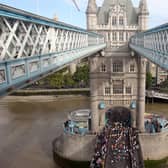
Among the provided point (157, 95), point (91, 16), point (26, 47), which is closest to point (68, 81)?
point (157, 95)

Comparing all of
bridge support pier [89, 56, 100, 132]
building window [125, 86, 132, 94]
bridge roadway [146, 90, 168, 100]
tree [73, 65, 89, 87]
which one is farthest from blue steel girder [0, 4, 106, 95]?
tree [73, 65, 89, 87]

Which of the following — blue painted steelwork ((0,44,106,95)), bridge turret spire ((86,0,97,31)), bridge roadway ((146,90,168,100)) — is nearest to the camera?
blue painted steelwork ((0,44,106,95))

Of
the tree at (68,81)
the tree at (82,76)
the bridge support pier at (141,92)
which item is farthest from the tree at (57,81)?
the bridge support pier at (141,92)

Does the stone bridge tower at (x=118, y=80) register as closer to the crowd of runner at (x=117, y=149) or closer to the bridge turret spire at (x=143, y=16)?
→ the bridge turret spire at (x=143, y=16)

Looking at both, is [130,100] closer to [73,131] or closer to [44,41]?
[73,131]

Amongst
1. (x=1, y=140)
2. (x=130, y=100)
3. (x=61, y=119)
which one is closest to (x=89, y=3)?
(x=130, y=100)

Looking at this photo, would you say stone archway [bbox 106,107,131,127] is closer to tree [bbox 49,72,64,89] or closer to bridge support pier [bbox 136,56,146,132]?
bridge support pier [bbox 136,56,146,132]

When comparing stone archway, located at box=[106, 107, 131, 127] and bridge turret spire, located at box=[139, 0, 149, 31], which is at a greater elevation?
bridge turret spire, located at box=[139, 0, 149, 31]
